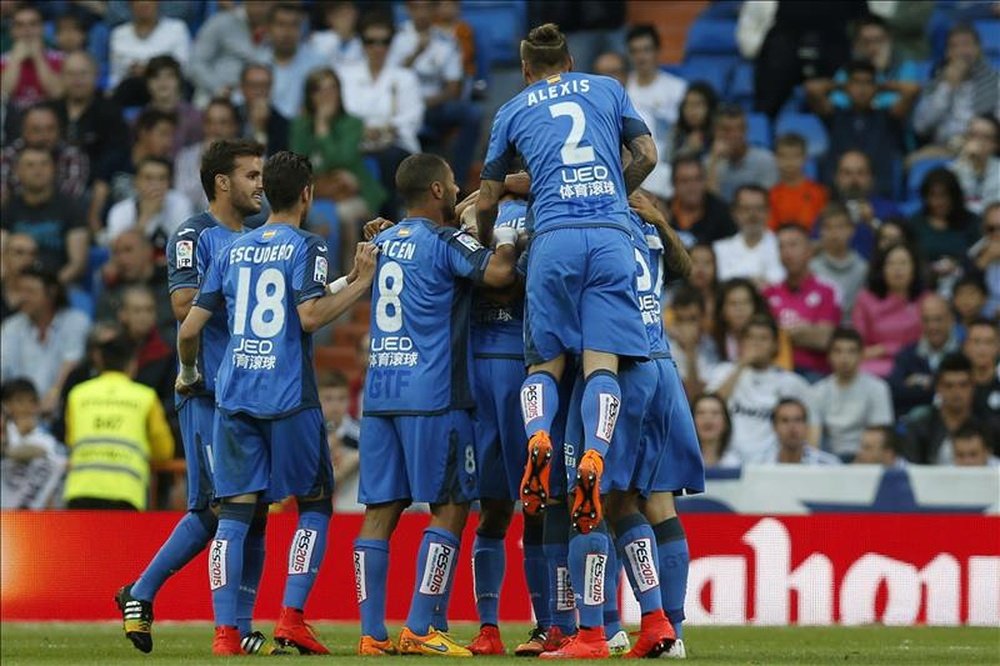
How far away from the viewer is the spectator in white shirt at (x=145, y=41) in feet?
69.4

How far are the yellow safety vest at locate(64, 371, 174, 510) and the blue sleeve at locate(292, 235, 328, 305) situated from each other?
519cm

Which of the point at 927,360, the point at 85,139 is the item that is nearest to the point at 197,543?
the point at 927,360

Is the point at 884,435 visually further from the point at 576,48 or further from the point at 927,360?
the point at 576,48

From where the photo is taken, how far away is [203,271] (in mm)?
10812

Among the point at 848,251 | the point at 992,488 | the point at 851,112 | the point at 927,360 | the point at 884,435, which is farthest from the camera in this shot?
the point at 851,112

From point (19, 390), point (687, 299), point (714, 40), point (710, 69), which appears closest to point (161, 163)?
point (19, 390)

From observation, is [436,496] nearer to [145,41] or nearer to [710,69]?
[710,69]

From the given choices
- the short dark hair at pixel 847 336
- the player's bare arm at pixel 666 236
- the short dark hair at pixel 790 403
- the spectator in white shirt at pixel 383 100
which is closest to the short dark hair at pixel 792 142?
the short dark hair at pixel 847 336

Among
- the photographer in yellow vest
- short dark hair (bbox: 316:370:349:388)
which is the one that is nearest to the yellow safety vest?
the photographer in yellow vest

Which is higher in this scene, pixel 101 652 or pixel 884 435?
pixel 884 435

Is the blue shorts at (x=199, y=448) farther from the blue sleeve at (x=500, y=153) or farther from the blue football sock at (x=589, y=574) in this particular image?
the blue football sock at (x=589, y=574)

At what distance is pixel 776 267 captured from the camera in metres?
18.1

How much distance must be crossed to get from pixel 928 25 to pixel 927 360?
4.72m

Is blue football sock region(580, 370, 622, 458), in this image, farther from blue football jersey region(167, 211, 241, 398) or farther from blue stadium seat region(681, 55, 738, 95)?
blue stadium seat region(681, 55, 738, 95)
